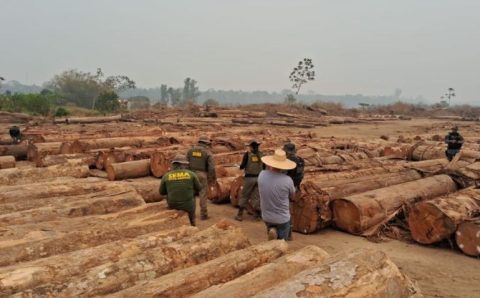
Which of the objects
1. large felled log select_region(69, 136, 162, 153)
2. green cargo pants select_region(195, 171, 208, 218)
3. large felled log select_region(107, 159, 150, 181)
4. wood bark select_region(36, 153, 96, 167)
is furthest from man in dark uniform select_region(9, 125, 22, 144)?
green cargo pants select_region(195, 171, 208, 218)

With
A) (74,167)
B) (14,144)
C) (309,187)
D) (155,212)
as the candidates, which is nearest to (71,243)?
(155,212)

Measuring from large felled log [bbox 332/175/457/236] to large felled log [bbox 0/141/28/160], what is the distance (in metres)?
11.2

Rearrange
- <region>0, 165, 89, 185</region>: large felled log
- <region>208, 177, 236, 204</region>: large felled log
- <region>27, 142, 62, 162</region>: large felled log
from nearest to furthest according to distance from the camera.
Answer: <region>0, 165, 89, 185</region>: large felled log → <region>208, 177, 236, 204</region>: large felled log → <region>27, 142, 62, 162</region>: large felled log

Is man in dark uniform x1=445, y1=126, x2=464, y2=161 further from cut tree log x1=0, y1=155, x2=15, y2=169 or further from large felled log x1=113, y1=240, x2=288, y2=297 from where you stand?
cut tree log x1=0, y1=155, x2=15, y2=169

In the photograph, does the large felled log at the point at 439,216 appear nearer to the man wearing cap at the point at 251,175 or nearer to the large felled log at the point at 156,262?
the man wearing cap at the point at 251,175

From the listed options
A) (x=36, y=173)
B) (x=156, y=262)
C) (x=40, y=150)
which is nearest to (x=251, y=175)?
(x=156, y=262)

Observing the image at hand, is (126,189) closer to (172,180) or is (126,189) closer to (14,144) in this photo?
(172,180)

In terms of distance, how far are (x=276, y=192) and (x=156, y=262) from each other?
1.97 m

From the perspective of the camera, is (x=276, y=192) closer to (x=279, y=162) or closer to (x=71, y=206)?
(x=279, y=162)

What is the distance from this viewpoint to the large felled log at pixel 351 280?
148 inches

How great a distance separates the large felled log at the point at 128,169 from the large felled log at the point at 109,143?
310cm

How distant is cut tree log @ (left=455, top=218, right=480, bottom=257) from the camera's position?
673 centimetres

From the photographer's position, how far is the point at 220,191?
386 inches

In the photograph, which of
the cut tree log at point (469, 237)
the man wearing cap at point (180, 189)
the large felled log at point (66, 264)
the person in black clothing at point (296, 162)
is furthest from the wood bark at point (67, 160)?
the cut tree log at point (469, 237)
